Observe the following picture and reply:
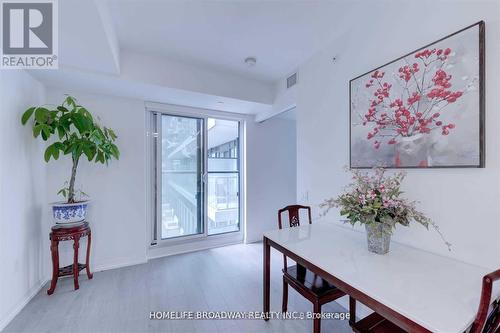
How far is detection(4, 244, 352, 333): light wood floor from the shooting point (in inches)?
69.8

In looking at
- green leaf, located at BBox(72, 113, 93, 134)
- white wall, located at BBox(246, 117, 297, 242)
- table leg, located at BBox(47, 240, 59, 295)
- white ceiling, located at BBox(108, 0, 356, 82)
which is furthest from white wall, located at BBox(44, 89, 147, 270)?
white wall, located at BBox(246, 117, 297, 242)

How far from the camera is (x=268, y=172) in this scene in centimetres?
397

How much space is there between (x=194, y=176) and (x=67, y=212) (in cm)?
163

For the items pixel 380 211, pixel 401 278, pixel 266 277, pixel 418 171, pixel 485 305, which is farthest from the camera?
pixel 266 277

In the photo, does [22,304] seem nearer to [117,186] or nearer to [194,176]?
[117,186]

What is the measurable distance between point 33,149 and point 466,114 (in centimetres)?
368

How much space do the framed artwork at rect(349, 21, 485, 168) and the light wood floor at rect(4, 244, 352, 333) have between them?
148 cm

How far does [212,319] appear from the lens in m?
1.87

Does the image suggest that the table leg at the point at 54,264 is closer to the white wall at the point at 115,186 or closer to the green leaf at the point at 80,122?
the white wall at the point at 115,186

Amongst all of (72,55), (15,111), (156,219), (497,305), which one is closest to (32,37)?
(72,55)

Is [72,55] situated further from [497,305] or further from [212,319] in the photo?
[497,305]

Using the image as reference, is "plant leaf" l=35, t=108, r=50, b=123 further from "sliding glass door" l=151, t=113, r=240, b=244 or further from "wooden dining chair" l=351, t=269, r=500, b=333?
"wooden dining chair" l=351, t=269, r=500, b=333

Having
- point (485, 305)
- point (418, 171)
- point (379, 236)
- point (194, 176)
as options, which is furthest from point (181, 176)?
point (485, 305)

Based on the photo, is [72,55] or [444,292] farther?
[72,55]
